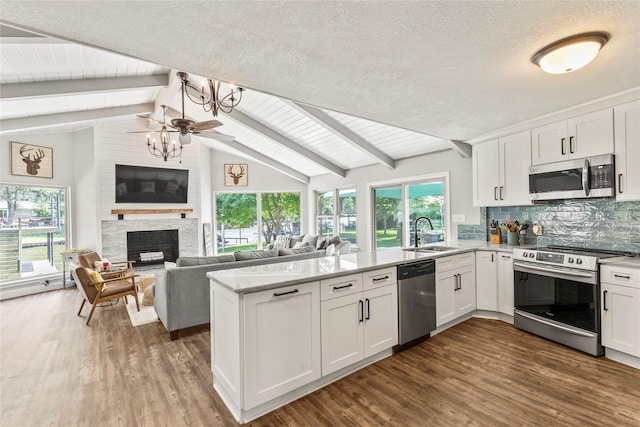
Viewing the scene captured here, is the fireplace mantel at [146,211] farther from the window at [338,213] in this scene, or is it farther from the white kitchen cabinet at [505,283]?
the white kitchen cabinet at [505,283]

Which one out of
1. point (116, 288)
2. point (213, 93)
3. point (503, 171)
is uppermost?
point (213, 93)

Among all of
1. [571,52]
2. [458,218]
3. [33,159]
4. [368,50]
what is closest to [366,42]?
[368,50]

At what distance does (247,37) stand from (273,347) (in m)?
1.99

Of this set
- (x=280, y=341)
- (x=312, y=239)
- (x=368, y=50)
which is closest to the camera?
(x=368, y=50)

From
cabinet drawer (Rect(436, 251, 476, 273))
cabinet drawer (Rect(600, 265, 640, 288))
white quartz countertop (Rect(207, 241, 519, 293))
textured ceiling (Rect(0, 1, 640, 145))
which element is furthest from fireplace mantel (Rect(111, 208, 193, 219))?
cabinet drawer (Rect(600, 265, 640, 288))

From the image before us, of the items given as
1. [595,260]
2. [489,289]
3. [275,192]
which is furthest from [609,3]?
[275,192]

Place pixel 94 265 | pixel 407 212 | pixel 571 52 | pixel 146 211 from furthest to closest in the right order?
pixel 146 211 → pixel 407 212 → pixel 94 265 → pixel 571 52

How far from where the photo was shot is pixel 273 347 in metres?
1.98

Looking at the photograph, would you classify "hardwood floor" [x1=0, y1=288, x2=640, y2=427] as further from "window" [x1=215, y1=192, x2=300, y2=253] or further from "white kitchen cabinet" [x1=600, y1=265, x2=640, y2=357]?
"window" [x1=215, y1=192, x2=300, y2=253]

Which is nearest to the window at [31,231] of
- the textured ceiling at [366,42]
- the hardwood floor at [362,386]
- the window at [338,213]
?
the hardwood floor at [362,386]

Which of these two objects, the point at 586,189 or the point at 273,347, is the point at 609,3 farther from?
the point at 273,347

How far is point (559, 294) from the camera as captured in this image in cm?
291

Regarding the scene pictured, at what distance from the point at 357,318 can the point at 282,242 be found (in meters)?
5.19

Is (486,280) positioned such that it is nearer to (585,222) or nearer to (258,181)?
(585,222)
